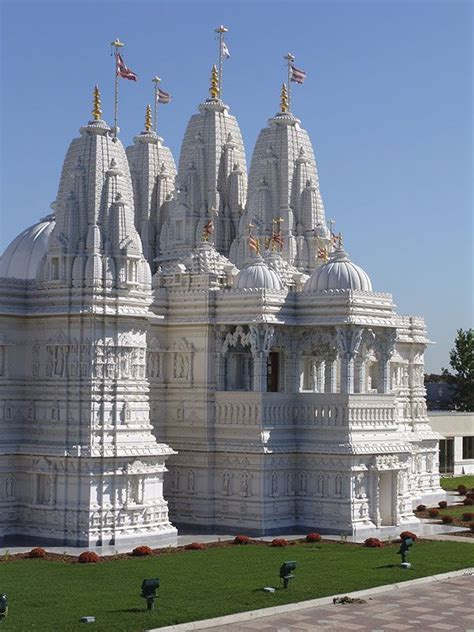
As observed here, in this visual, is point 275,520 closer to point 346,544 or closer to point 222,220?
point 346,544

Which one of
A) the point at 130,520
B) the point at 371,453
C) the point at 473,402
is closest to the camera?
the point at 130,520

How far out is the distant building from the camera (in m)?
84.6

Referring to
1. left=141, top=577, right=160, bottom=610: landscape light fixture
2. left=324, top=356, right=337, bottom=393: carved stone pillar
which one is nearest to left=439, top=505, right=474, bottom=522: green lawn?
left=324, top=356, right=337, bottom=393: carved stone pillar

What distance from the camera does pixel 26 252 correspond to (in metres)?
53.0

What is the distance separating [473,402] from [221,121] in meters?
47.9

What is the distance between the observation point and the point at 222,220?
202 feet

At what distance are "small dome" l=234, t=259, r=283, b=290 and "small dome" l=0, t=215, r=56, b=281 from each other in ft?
26.6

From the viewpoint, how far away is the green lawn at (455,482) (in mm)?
74419

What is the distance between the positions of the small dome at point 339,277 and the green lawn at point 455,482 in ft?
79.4

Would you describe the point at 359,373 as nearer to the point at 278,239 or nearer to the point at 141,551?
the point at 278,239

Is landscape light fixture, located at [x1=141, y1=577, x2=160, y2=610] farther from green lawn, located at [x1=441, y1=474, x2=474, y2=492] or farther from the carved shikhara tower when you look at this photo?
green lawn, located at [x1=441, y1=474, x2=474, y2=492]

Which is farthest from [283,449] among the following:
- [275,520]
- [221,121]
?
[221,121]

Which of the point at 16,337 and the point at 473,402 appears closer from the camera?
the point at 16,337

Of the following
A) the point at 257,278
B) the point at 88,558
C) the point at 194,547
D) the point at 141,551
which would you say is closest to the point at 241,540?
the point at 194,547
